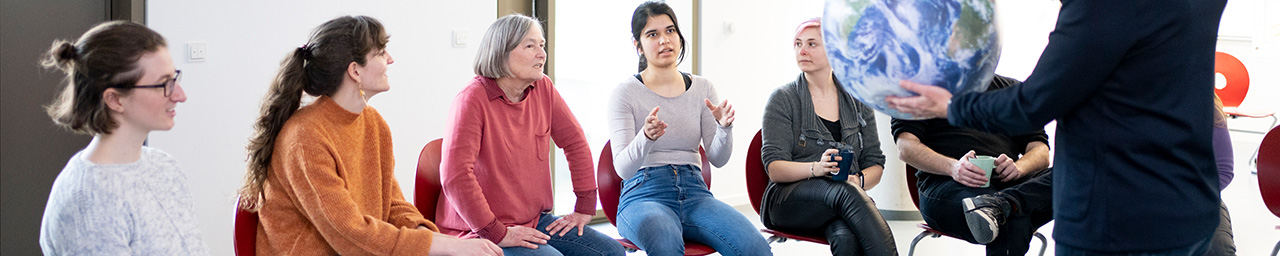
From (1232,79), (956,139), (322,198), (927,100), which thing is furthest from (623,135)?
(1232,79)

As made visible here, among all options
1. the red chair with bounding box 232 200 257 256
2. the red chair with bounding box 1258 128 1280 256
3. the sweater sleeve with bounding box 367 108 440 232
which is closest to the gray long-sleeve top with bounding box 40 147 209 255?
the red chair with bounding box 232 200 257 256

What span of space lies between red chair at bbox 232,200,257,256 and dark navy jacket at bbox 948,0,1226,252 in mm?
1447

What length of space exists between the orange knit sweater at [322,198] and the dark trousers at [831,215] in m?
1.23

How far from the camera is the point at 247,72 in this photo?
3.59 meters

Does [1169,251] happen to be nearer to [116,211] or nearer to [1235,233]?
[116,211]

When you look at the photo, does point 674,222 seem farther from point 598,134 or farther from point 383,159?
point 598,134

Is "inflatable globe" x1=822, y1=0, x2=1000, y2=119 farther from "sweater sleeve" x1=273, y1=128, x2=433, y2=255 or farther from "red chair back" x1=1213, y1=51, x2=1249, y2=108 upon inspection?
"red chair back" x1=1213, y1=51, x2=1249, y2=108

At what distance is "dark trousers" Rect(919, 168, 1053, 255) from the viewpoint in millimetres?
2615

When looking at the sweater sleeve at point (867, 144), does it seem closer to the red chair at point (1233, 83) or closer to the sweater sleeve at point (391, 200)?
the sweater sleeve at point (391, 200)

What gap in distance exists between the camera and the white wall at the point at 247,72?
3.42 metres

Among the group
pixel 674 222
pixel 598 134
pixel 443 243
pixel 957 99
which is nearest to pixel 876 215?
pixel 674 222

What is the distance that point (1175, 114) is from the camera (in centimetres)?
148

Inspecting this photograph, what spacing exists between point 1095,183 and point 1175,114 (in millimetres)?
165

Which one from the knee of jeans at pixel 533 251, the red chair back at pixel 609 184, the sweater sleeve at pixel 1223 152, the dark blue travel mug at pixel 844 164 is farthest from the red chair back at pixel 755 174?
the sweater sleeve at pixel 1223 152
